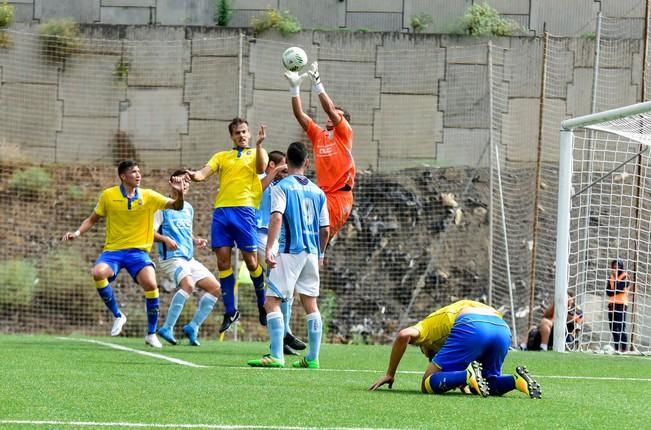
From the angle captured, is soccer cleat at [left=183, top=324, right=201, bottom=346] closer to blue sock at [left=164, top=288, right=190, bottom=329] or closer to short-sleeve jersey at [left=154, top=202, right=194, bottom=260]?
blue sock at [left=164, top=288, right=190, bottom=329]

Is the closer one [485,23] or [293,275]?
[293,275]

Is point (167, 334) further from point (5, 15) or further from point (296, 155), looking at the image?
point (5, 15)

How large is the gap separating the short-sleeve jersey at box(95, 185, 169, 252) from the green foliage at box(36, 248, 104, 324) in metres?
6.30

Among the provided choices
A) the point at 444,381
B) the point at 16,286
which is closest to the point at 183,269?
the point at 16,286

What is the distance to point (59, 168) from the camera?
21.1m

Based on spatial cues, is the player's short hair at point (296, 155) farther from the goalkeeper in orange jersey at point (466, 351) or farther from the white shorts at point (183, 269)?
the white shorts at point (183, 269)

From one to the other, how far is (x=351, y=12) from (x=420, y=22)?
1.22 metres

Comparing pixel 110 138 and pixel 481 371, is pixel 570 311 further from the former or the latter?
pixel 110 138

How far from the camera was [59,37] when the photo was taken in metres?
21.1

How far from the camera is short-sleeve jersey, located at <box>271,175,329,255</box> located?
1016 centimetres

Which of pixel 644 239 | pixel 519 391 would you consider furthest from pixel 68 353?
pixel 644 239

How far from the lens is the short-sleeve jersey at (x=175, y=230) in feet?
48.0

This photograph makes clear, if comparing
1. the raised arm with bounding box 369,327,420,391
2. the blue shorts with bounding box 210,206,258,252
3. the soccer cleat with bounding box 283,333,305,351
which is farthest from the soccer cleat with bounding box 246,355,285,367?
the blue shorts with bounding box 210,206,258,252

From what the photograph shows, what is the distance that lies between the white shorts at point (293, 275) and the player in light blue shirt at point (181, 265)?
3975 millimetres
